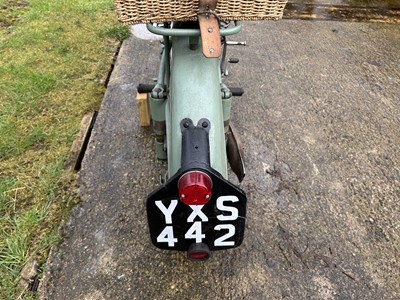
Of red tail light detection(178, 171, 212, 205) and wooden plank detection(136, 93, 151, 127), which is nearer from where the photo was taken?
red tail light detection(178, 171, 212, 205)

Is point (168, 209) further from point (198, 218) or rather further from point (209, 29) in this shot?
point (209, 29)

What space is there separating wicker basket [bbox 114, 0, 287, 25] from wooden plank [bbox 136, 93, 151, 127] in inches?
40.0

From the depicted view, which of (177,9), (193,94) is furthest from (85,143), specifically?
(177,9)

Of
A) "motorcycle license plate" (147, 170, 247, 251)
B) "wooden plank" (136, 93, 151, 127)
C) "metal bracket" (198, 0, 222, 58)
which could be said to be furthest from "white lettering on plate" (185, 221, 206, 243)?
"wooden plank" (136, 93, 151, 127)

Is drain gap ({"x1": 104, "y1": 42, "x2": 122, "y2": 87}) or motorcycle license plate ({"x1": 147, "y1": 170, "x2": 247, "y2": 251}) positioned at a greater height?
motorcycle license plate ({"x1": 147, "y1": 170, "x2": 247, "y2": 251})

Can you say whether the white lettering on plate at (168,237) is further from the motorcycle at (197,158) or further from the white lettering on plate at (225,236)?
the white lettering on plate at (225,236)

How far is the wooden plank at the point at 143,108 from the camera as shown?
8.01 ft

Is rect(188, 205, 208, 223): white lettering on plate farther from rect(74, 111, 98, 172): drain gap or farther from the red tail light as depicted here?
rect(74, 111, 98, 172): drain gap

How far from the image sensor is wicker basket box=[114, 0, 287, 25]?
139 centimetres

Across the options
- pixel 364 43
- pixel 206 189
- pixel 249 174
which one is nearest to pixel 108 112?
pixel 249 174

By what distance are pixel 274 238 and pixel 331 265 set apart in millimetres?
302

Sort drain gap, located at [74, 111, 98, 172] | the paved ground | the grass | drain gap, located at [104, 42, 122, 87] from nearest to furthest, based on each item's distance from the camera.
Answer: the paved ground → the grass → drain gap, located at [74, 111, 98, 172] → drain gap, located at [104, 42, 122, 87]

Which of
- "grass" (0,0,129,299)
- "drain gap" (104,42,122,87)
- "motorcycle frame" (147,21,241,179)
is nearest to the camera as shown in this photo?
"motorcycle frame" (147,21,241,179)

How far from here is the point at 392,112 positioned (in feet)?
9.37
